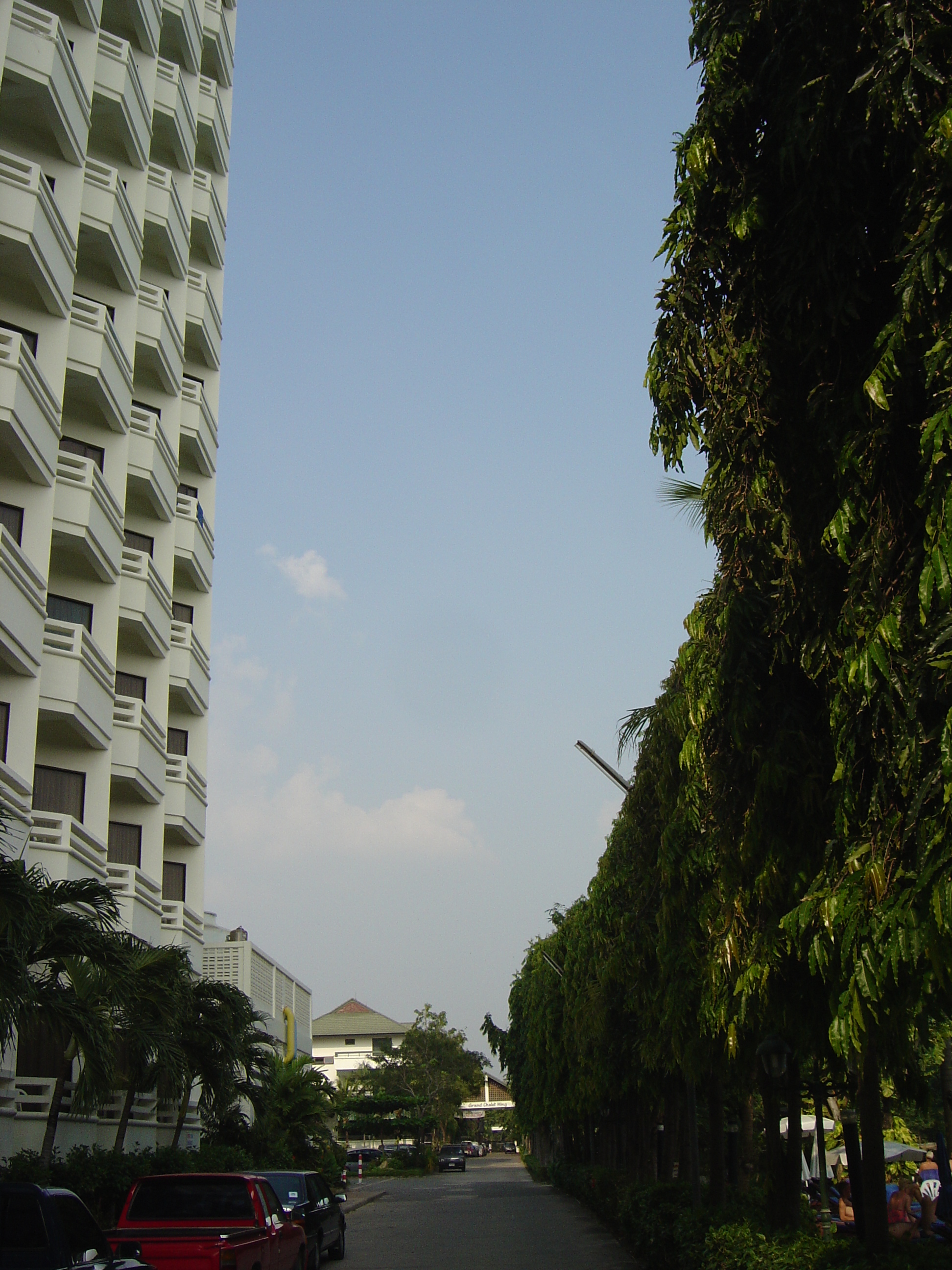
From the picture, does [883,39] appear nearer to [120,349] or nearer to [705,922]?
[705,922]

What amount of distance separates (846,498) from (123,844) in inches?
932

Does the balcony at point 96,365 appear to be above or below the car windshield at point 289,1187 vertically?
above

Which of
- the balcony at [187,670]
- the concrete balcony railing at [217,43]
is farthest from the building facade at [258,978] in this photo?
the concrete balcony railing at [217,43]

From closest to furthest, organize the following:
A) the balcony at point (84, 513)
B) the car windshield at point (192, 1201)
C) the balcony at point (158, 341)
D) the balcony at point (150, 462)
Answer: the car windshield at point (192, 1201), the balcony at point (84, 513), the balcony at point (150, 462), the balcony at point (158, 341)

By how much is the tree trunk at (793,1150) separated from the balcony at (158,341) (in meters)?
22.3

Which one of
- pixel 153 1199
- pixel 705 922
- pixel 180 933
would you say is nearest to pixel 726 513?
pixel 705 922

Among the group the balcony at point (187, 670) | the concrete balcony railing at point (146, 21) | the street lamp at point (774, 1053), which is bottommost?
the street lamp at point (774, 1053)

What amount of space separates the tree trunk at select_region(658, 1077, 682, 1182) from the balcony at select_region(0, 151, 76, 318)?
17.3 meters

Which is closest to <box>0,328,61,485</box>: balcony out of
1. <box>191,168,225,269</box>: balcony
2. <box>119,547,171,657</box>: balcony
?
<box>119,547,171,657</box>: balcony

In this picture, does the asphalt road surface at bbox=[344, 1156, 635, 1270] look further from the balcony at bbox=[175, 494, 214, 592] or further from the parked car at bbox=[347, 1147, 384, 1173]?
the parked car at bbox=[347, 1147, 384, 1173]

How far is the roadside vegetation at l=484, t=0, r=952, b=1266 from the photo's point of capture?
5277 millimetres

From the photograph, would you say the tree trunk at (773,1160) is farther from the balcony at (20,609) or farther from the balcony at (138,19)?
the balcony at (138,19)

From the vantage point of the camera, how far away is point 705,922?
10703 mm

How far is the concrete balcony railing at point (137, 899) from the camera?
24.3m
